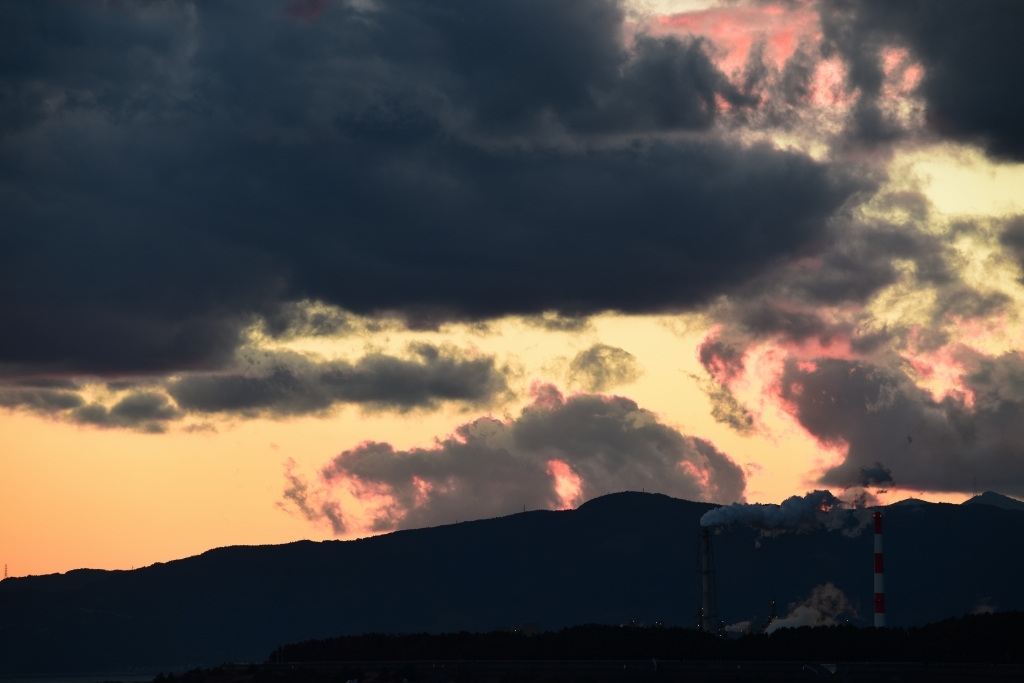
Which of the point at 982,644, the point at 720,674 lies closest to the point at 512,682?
the point at 720,674

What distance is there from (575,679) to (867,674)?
3785cm

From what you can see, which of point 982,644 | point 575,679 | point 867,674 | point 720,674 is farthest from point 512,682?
point 982,644

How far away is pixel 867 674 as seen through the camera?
185m

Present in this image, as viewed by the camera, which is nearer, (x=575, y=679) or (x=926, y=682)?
(x=926, y=682)

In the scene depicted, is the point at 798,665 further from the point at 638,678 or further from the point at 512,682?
the point at 512,682

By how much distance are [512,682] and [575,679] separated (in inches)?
354

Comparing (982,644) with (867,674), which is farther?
(982,644)

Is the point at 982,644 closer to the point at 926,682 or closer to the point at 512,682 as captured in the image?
the point at 926,682

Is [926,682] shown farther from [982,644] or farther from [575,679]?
[575,679]

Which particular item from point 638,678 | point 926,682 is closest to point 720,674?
point 638,678

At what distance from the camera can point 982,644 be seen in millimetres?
197750

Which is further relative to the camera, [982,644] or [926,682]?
[982,644]

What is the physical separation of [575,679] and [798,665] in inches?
1165

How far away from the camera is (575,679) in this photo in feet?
644
